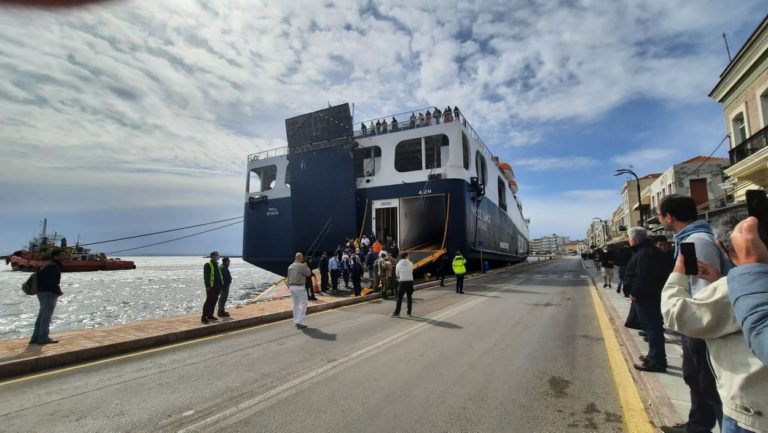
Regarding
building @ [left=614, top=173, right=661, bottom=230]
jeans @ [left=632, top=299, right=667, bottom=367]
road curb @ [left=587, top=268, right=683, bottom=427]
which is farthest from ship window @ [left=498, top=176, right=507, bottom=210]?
jeans @ [left=632, top=299, right=667, bottom=367]

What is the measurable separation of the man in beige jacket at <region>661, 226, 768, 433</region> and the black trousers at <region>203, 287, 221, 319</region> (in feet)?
26.4

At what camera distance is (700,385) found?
8.49ft

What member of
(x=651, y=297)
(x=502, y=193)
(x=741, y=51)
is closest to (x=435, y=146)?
(x=741, y=51)

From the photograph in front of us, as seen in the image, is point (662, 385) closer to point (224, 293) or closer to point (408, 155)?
point (224, 293)

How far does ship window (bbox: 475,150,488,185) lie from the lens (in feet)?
86.7

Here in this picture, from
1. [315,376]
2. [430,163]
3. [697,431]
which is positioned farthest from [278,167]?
[697,431]

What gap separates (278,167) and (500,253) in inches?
823

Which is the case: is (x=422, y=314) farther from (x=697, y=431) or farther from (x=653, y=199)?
(x=653, y=199)

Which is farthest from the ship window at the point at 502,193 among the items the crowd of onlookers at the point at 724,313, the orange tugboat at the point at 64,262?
the orange tugboat at the point at 64,262

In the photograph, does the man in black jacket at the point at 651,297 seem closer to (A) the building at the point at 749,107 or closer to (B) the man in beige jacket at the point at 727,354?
(B) the man in beige jacket at the point at 727,354

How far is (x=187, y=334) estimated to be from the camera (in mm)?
6953

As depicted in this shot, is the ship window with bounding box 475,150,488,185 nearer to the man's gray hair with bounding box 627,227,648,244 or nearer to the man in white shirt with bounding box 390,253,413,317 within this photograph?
the man in white shirt with bounding box 390,253,413,317

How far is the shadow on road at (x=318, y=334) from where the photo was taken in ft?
22.1

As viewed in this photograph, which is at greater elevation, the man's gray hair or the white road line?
the man's gray hair
